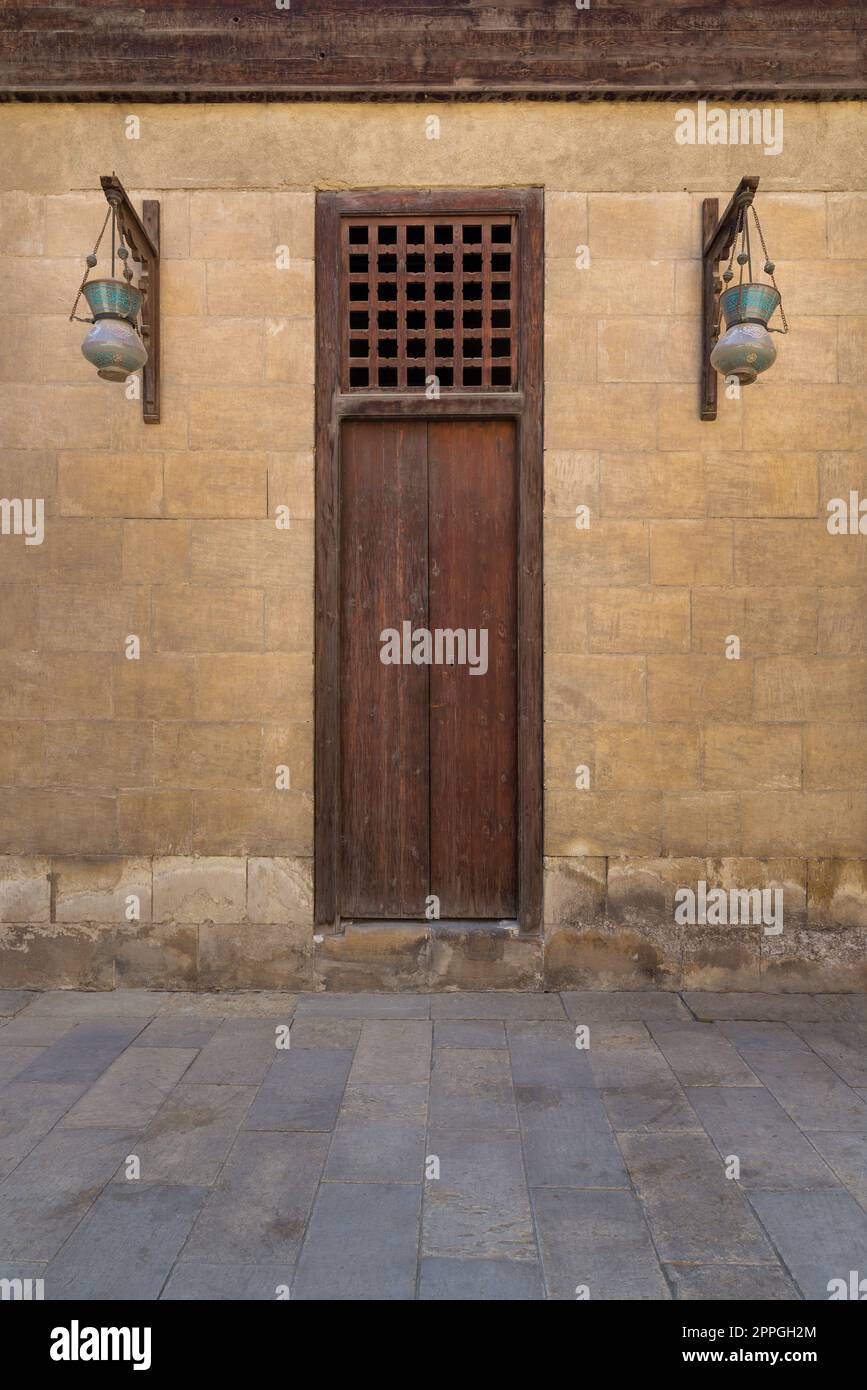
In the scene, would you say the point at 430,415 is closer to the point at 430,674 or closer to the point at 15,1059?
the point at 430,674

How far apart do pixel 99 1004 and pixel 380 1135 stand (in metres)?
2.36

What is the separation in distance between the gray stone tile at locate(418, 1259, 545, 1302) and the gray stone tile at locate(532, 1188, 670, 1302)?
6 cm

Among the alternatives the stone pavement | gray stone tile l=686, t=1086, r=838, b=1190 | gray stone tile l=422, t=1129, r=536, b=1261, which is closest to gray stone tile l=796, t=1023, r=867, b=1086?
the stone pavement

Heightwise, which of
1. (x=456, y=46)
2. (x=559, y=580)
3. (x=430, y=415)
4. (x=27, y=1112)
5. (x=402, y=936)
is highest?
(x=456, y=46)

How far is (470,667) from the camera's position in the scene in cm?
532

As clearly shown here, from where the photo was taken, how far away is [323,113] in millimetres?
5223

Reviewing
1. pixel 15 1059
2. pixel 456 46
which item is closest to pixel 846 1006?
pixel 15 1059

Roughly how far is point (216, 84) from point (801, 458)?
4386mm

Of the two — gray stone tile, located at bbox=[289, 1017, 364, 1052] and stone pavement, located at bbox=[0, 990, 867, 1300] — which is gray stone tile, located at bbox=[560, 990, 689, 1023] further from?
gray stone tile, located at bbox=[289, 1017, 364, 1052]

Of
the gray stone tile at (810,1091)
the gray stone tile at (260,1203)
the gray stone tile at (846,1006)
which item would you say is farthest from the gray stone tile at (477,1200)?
the gray stone tile at (846,1006)

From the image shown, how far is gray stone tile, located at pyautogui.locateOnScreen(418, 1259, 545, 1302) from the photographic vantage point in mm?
2545

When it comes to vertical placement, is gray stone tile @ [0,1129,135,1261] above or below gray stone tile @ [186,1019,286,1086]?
below

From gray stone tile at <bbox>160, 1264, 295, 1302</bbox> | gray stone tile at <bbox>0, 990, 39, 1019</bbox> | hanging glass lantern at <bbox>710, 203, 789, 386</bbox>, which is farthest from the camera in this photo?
gray stone tile at <bbox>0, 990, 39, 1019</bbox>
